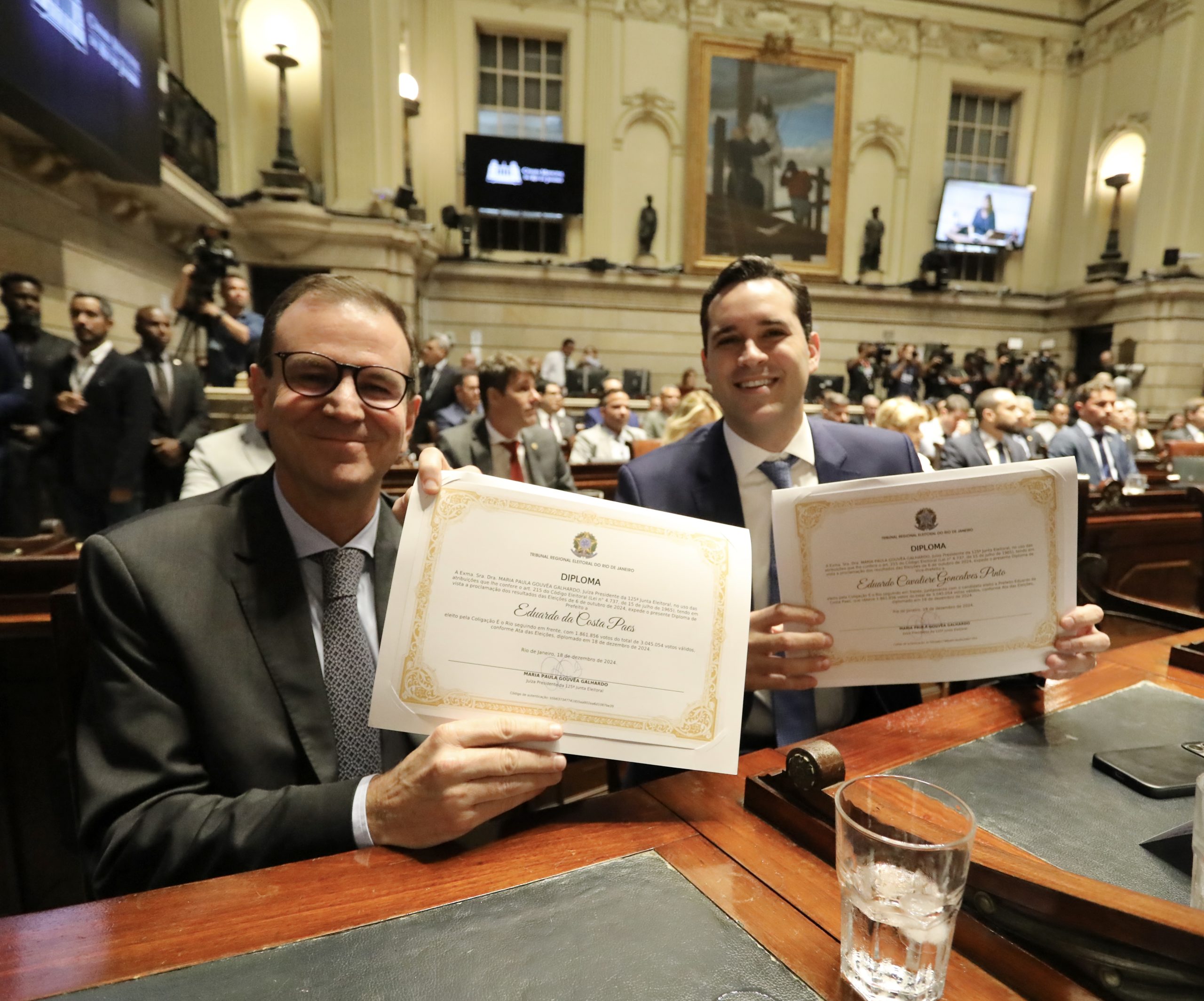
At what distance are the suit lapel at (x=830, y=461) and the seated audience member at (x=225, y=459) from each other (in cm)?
214

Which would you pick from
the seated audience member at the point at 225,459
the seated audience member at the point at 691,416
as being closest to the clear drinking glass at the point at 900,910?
the seated audience member at the point at 225,459

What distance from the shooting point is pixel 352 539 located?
125 centimetres

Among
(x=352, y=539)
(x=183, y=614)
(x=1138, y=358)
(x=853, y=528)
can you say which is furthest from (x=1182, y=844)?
(x=1138, y=358)

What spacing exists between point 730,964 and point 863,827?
0.19 m

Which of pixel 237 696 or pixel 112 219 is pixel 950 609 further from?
A: pixel 112 219

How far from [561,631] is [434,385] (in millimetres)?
6380

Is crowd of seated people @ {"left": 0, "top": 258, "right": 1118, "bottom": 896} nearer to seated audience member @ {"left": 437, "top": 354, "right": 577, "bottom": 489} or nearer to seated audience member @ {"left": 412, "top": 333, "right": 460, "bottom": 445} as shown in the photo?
seated audience member @ {"left": 437, "top": 354, "right": 577, "bottom": 489}

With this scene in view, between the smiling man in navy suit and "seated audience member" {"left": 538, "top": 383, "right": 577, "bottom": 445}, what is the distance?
4841mm

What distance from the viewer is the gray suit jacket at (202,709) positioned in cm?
94

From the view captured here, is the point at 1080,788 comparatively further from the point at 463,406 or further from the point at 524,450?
the point at 463,406

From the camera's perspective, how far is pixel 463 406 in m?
6.28

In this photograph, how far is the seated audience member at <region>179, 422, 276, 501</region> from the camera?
286 centimetres

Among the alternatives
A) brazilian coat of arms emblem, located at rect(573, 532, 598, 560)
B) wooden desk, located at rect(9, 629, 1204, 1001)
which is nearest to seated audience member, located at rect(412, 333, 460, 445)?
brazilian coat of arms emblem, located at rect(573, 532, 598, 560)
